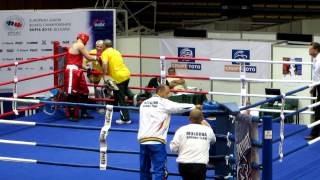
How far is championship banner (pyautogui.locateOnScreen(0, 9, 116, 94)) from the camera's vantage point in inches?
622

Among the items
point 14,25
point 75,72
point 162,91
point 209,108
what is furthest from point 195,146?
point 14,25

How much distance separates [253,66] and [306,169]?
304 inches

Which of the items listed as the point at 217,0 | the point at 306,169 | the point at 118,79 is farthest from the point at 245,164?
the point at 217,0

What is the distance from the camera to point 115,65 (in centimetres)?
1083

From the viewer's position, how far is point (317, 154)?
9.29m

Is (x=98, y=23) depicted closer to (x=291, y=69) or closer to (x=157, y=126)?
(x=291, y=69)

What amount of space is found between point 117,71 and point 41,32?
582 cm

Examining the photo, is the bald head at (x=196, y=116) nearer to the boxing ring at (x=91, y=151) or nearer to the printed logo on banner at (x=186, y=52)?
the boxing ring at (x=91, y=151)

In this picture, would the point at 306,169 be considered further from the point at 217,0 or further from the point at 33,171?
the point at 217,0

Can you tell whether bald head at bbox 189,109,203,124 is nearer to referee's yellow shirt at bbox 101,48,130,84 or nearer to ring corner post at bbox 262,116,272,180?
ring corner post at bbox 262,116,272,180

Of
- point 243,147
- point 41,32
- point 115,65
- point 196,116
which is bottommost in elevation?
point 243,147

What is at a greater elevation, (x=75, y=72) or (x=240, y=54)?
(x=240, y=54)

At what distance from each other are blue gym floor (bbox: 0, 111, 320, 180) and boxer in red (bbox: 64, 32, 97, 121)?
1.19 ft

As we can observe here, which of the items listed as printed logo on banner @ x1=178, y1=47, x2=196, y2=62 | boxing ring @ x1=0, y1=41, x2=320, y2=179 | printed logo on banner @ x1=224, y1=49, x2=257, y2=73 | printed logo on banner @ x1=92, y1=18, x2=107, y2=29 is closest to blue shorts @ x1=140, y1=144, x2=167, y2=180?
boxing ring @ x1=0, y1=41, x2=320, y2=179
